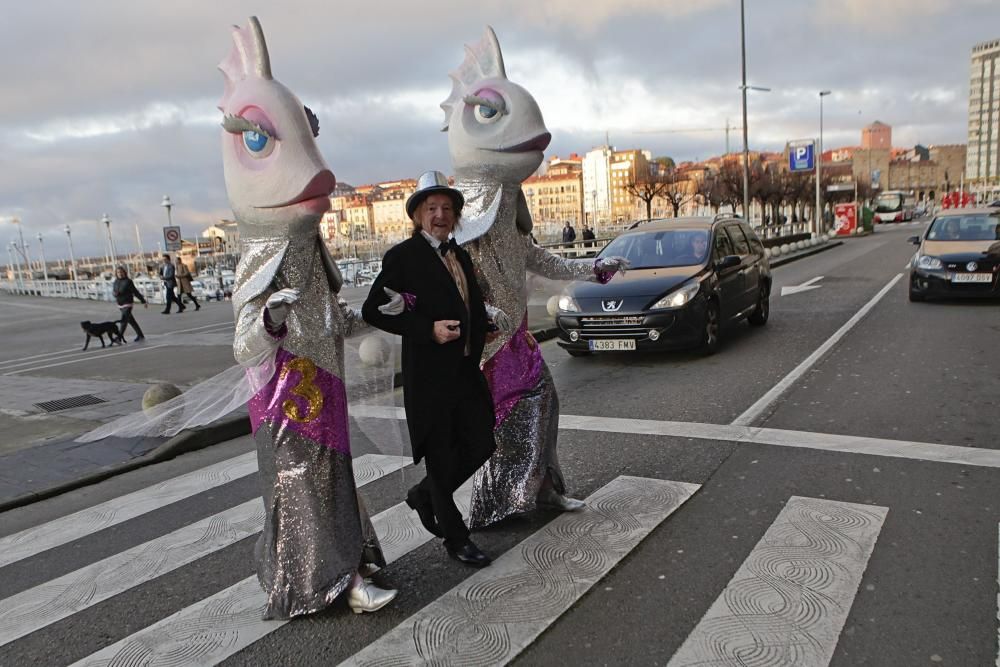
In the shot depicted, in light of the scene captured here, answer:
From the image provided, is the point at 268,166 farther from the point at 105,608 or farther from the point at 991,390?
the point at 991,390

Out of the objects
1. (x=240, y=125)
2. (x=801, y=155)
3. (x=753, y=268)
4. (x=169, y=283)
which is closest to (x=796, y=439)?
(x=240, y=125)

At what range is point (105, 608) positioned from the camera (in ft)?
11.5

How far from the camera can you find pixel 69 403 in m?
8.23

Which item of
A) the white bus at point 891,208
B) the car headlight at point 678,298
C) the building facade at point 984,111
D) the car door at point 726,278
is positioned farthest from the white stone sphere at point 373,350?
the building facade at point 984,111

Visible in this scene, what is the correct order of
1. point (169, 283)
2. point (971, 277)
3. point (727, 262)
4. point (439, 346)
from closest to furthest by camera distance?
1. point (439, 346)
2. point (727, 262)
3. point (971, 277)
4. point (169, 283)

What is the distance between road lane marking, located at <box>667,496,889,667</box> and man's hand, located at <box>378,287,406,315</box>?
1.81 meters

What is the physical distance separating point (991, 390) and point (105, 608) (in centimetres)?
715

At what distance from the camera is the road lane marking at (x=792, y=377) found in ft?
20.1

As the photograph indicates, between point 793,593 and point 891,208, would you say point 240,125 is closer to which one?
point 793,593

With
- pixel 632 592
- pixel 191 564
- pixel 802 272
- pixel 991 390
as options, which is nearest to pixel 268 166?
pixel 191 564

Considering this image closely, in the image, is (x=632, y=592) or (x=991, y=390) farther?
(x=991, y=390)

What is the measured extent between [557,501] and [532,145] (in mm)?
2094

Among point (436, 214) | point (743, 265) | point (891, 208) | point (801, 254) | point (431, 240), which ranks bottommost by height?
point (891, 208)

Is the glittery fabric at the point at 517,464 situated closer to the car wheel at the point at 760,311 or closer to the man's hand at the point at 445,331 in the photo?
the man's hand at the point at 445,331
